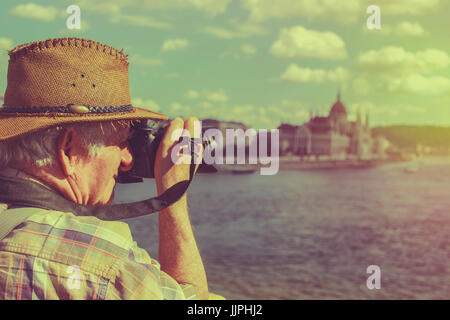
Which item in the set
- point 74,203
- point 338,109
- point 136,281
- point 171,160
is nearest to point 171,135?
point 171,160

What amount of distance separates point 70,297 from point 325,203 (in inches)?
2568

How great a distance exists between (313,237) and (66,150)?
48356 mm

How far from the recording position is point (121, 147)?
1.39 m

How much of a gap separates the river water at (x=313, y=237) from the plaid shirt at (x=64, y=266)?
27730mm

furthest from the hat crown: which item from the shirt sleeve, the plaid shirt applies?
the shirt sleeve

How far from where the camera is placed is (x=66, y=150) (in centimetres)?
129

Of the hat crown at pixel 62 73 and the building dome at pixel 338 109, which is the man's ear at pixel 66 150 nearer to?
the hat crown at pixel 62 73

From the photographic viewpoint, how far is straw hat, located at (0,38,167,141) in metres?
1.25

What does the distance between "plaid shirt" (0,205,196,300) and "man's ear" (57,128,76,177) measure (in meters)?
0.13

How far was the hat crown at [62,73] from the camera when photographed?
1.27 meters

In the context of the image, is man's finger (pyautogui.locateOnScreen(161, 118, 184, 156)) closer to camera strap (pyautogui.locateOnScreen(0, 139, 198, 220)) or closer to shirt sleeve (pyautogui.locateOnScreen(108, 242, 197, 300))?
camera strap (pyautogui.locateOnScreen(0, 139, 198, 220))

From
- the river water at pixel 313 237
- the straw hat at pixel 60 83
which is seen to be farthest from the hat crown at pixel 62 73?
the river water at pixel 313 237

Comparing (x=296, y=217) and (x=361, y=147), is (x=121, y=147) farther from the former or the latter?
(x=361, y=147)
